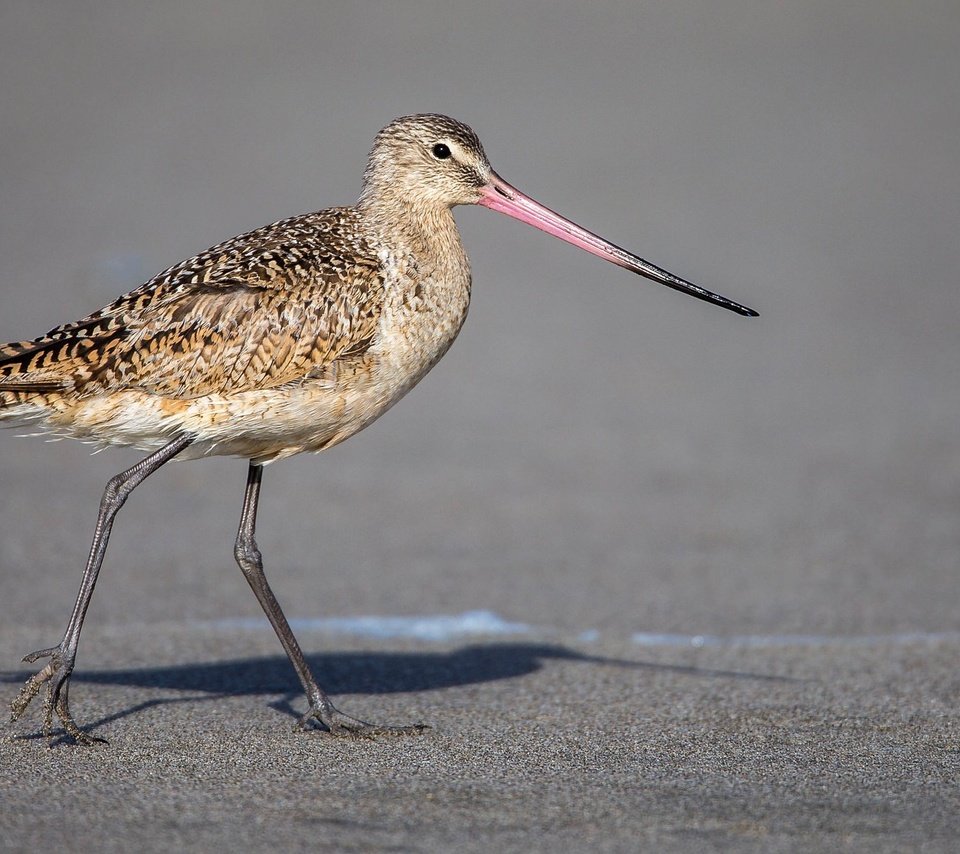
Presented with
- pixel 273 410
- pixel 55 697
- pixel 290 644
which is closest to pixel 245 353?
pixel 273 410

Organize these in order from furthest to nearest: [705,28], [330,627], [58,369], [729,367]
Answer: [705,28] → [729,367] → [330,627] → [58,369]

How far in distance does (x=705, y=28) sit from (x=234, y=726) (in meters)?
14.0

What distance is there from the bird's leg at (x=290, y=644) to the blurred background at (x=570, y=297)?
120cm

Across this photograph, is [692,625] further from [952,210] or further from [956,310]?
[952,210]

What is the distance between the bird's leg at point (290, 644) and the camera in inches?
195

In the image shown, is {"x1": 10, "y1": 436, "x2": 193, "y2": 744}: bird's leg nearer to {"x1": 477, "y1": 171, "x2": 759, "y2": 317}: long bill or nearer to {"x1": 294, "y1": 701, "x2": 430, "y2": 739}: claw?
{"x1": 294, "y1": 701, "x2": 430, "y2": 739}: claw

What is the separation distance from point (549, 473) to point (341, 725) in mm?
3637

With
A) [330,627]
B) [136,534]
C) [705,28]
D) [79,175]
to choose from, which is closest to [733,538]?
[330,627]

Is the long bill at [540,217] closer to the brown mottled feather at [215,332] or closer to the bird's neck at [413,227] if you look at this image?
the bird's neck at [413,227]

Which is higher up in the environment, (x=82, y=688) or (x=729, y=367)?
(x=729, y=367)

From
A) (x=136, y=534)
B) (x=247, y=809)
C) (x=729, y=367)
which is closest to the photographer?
(x=247, y=809)

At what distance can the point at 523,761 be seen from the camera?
4535mm

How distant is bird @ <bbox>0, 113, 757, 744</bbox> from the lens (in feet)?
15.9

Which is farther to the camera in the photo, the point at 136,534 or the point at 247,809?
the point at 136,534
